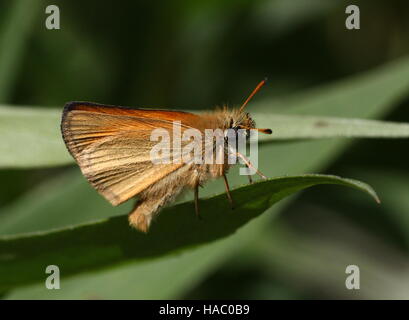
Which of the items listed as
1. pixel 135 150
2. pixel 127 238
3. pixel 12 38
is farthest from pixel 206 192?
pixel 12 38

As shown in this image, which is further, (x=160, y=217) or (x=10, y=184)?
→ (x=10, y=184)

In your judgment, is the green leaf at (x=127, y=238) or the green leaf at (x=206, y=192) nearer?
the green leaf at (x=127, y=238)

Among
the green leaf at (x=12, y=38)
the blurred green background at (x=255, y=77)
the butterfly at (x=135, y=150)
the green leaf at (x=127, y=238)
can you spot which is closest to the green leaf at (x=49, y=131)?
the butterfly at (x=135, y=150)

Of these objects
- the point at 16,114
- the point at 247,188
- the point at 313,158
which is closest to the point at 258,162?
the point at 313,158

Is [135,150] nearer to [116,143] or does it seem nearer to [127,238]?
[116,143]

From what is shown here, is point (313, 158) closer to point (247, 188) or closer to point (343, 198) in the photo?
point (247, 188)

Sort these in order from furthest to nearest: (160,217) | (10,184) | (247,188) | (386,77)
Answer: (10,184)
(386,77)
(160,217)
(247,188)

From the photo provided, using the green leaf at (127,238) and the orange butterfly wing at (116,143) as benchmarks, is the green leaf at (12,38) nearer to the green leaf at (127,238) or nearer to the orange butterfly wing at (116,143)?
the orange butterfly wing at (116,143)
